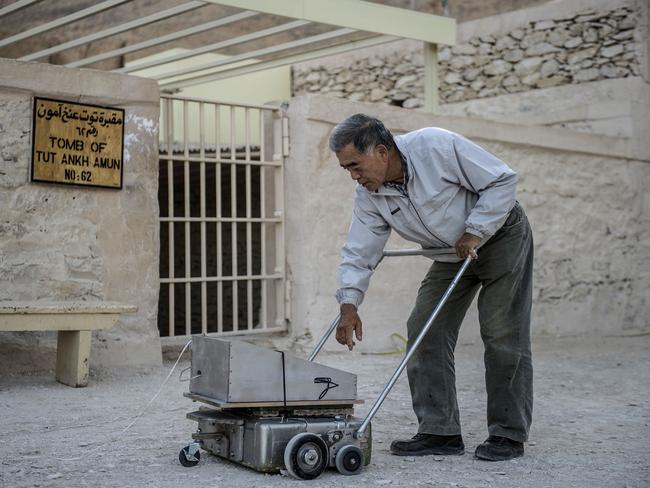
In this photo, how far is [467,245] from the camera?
3803 mm

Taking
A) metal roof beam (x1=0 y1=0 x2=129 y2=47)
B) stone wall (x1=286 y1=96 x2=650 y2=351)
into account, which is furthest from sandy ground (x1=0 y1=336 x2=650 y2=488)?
metal roof beam (x1=0 y1=0 x2=129 y2=47)

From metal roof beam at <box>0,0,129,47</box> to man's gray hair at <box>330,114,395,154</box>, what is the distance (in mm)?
4064

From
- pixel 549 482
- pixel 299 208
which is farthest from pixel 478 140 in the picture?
pixel 549 482

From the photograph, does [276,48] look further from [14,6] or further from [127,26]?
[14,6]

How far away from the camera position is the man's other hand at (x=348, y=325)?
3.86 meters

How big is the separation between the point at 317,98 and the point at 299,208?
0.92 m

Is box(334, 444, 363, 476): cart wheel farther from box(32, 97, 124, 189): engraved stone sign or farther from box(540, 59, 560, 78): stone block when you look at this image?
box(540, 59, 560, 78): stone block

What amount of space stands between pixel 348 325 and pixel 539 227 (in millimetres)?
5777

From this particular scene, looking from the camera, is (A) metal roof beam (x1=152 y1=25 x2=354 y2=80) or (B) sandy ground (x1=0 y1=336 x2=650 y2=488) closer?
(B) sandy ground (x1=0 y1=336 x2=650 y2=488)

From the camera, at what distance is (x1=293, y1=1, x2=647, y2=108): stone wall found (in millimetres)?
10602

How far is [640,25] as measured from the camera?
413 inches

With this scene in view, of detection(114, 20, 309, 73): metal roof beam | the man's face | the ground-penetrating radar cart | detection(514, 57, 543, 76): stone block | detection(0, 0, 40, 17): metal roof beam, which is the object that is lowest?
the ground-penetrating radar cart

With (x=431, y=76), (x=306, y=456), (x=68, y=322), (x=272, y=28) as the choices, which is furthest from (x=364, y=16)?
(x=306, y=456)

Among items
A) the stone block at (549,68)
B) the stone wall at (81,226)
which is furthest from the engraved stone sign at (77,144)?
the stone block at (549,68)
